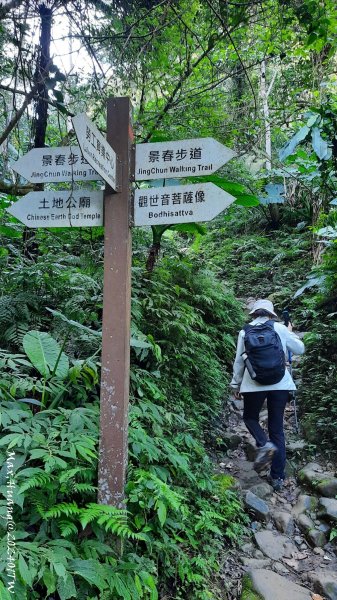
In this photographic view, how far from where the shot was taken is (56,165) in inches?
98.5

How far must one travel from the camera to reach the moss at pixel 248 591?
9.22 feet

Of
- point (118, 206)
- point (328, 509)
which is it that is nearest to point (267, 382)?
point (328, 509)

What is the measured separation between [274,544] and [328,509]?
665 millimetres

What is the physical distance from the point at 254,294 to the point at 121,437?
7861 mm

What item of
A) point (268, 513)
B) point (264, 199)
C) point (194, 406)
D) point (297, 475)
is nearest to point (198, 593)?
point (268, 513)

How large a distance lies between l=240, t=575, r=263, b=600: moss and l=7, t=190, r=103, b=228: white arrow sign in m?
2.81

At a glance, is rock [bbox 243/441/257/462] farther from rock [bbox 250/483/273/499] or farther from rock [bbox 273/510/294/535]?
rock [bbox 273/510/294/535]

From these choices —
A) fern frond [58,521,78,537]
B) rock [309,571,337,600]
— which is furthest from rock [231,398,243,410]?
fern frond [58,521,78,537]

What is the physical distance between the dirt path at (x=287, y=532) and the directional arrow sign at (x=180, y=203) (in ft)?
8.79

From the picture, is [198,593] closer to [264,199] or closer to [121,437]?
[121,437]

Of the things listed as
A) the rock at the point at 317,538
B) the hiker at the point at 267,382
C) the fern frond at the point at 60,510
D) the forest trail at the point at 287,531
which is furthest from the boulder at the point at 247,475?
the fern frond at the point at 60,510

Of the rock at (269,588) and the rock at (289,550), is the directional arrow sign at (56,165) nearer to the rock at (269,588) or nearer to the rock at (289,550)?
the rock at (269,588)

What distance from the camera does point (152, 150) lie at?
2.52 m

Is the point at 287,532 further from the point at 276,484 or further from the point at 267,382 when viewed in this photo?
the point at 267,382
